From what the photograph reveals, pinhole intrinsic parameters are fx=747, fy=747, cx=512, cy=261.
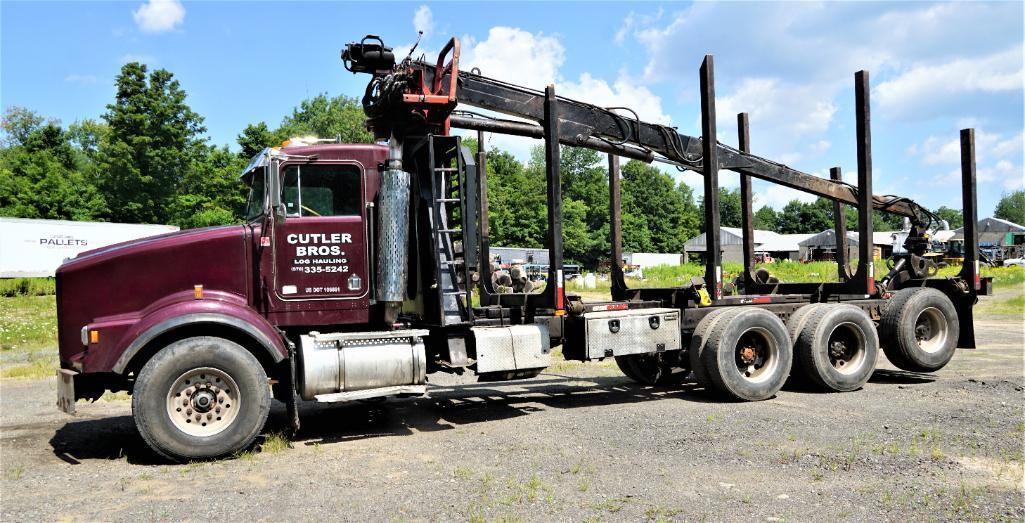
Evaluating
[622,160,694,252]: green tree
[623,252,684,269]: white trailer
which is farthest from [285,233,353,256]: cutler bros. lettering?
[622,160,694,252]: green tree

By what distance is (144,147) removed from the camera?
166 ft

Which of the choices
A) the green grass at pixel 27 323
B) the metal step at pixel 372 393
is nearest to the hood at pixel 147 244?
the metal step at pixel 372 393

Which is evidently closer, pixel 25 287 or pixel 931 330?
pixel 931 330

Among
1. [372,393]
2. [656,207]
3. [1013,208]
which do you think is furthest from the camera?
[1013,208]

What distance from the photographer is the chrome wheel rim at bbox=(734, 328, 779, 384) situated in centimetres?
1048

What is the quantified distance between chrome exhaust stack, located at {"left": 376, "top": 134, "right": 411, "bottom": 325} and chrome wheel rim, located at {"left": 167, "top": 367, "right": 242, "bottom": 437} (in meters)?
1.95

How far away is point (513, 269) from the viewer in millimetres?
15414

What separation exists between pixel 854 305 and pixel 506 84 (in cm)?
642

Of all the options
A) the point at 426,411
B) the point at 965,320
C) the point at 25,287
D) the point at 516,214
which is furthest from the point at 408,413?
the point at 516,214

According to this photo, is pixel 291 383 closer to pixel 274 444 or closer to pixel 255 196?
pixel 274 444

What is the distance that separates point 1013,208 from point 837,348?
188 meters

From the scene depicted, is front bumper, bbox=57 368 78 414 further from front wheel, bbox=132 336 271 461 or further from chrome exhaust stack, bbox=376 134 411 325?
chrome exhaust stack, bbox=376 134 411 325

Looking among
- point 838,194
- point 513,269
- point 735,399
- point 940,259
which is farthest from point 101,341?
point 940,259

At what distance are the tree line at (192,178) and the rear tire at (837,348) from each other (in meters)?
18.2
